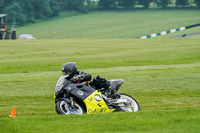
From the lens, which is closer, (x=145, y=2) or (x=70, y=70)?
(x=70, y=70)

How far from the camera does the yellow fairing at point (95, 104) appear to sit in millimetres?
11784

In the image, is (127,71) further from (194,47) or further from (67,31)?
(67,31)

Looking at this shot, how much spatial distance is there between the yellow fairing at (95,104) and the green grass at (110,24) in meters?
77.5

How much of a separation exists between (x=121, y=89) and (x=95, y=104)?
6324 mm

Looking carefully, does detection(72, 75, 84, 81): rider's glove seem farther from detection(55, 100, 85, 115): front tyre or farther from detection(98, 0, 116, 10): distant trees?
detection(98, 0, 116, 10): distant trees

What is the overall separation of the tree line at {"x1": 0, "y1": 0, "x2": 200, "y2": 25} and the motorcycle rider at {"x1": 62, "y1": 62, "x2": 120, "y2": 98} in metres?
97.4

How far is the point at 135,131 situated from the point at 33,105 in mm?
6080

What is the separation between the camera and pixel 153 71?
22781 millimetres

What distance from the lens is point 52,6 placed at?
12044cm

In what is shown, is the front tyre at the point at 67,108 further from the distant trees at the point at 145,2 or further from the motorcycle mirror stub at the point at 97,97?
the distant trees at the point at 145,2

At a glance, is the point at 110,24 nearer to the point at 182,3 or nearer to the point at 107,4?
the point at 107,4

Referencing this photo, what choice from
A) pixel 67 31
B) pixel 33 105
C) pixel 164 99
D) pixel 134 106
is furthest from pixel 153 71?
pixel 67 31

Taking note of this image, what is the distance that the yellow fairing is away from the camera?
1178cm

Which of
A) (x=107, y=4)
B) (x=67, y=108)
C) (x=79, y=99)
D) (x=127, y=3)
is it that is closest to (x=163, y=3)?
(x=127, y=3)
